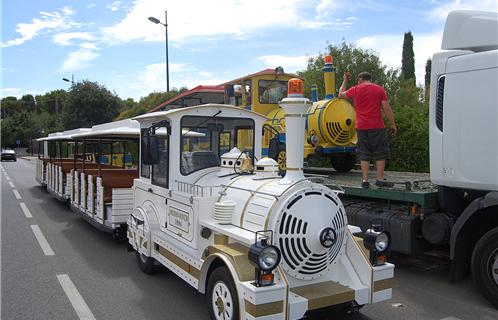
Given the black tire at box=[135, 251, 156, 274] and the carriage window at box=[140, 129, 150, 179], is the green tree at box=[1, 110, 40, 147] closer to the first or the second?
the carriage window at box=[140, 129, 150, 179]

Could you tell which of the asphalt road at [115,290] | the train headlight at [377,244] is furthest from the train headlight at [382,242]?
the asphalt road at [115,290]

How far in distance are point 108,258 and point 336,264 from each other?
4.04 meters

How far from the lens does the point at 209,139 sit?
18.1ft

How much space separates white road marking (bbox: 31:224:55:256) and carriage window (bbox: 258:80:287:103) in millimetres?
5288

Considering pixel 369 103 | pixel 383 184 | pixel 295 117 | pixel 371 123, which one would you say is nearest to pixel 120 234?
pixel 383 184

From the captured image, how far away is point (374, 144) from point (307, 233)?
10.3 feet

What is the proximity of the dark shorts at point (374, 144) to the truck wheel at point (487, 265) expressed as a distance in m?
2.06

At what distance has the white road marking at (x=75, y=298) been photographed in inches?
181

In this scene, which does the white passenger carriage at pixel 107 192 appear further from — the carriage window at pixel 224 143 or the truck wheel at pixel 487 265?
the truck wheel at pixel 487 265

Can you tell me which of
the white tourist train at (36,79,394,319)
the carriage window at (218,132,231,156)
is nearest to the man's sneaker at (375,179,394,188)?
the white tourist train at (36,79,394,319)

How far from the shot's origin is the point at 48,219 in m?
10.3

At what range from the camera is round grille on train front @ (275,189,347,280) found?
3.90 m

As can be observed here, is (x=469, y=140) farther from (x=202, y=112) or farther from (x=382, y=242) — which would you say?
(x=202, y=112)

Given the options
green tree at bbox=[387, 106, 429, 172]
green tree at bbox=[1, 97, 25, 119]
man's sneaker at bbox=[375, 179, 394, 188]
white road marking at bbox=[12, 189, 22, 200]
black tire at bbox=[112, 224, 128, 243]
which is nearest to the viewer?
man's sneaker at bbox=[375, 179, 394, 188]
